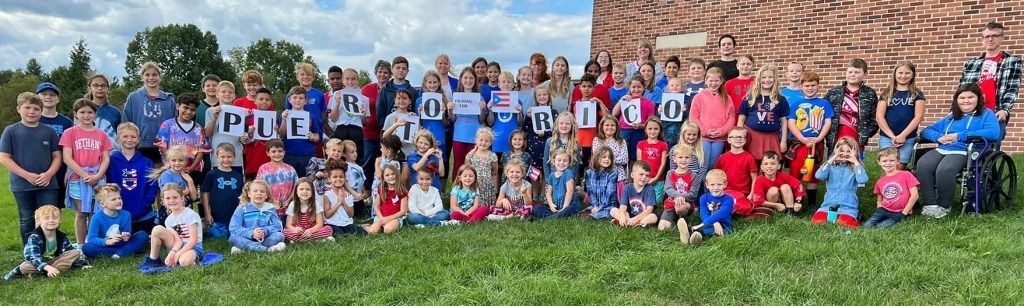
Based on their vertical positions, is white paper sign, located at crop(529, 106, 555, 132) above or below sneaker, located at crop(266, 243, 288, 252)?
above

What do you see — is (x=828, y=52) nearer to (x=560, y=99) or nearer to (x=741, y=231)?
(x=560, y=99)

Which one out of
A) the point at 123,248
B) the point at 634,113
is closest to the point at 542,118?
the point at 634,113

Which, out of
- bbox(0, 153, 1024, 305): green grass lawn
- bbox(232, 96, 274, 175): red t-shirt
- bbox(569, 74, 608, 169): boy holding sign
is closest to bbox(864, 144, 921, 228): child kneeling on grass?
bbox(0, 153, 1024, 305): green grass lawn

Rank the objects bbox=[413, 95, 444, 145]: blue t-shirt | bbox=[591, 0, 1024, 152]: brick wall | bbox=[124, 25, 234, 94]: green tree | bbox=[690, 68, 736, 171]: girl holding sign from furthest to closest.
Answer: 1. bbox=[124, 25, 234, 94]: green tree
2. bbox=[591, 0, 1024, 152]: brick wall
3. bbox=[413, 95, 444, 145]: blue t-shirt
4. bbox=[690, 68, 736, 171]: girl holding sign

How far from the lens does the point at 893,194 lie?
576cm

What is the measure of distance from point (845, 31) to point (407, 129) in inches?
318

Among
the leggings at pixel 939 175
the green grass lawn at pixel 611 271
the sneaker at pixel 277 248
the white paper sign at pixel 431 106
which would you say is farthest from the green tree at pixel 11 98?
the leggings at pixel 939 175

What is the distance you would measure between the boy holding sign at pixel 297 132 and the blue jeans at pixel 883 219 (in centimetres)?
565

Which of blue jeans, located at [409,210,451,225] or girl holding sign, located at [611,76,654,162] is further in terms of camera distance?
girl holding sign, located at [611,76,654,162]

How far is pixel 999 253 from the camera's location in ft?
14.8

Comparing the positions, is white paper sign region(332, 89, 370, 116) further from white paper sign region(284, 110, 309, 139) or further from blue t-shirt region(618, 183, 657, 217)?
blue t-shirt region(618, 183, 657, 217)

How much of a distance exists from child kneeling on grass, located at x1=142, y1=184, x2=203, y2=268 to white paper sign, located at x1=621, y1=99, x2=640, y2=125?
14.6 feet

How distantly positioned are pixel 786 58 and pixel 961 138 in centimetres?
635

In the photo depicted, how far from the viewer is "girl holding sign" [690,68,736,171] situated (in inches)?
260
